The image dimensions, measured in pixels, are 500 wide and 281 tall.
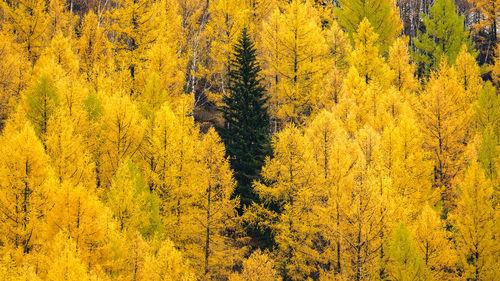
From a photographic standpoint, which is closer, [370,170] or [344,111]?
[370,170]

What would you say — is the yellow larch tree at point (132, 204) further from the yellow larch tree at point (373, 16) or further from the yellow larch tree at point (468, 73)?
the yellow larch tree at point (373, 16)

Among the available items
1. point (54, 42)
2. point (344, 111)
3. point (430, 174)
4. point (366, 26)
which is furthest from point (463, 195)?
point (54, 42)

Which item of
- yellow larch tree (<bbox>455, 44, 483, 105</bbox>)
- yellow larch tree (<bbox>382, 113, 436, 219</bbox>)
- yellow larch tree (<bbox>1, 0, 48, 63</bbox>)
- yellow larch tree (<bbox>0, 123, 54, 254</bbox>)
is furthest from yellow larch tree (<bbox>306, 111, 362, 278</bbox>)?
yellow larch tree (<bbox>1, 0, 48, 63</bbox>)

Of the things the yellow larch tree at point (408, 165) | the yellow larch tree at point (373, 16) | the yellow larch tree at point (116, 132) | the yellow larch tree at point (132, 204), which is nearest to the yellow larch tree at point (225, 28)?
the yellow larch tree at point (116, 132)

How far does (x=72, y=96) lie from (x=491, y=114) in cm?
2524

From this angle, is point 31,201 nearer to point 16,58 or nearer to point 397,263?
point 16,58

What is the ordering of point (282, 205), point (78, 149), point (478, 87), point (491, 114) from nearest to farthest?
point (78, 149)
point (282, 205)
point (491, 114)
point (478, 87)

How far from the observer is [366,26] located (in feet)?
109

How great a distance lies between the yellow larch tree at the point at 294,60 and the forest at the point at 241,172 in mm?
113

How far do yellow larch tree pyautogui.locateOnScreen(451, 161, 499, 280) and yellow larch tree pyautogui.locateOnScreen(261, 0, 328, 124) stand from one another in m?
9.97

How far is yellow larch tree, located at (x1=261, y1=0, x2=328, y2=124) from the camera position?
91.2 ft

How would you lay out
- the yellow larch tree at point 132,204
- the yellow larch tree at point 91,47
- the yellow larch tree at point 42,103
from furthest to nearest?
the yellow larch tree at point 91,47 → the yellow larch tree at point 42,103 → the yellow larch tree at point 132,204

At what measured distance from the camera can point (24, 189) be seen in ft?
65.2

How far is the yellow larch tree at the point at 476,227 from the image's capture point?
863 inches
